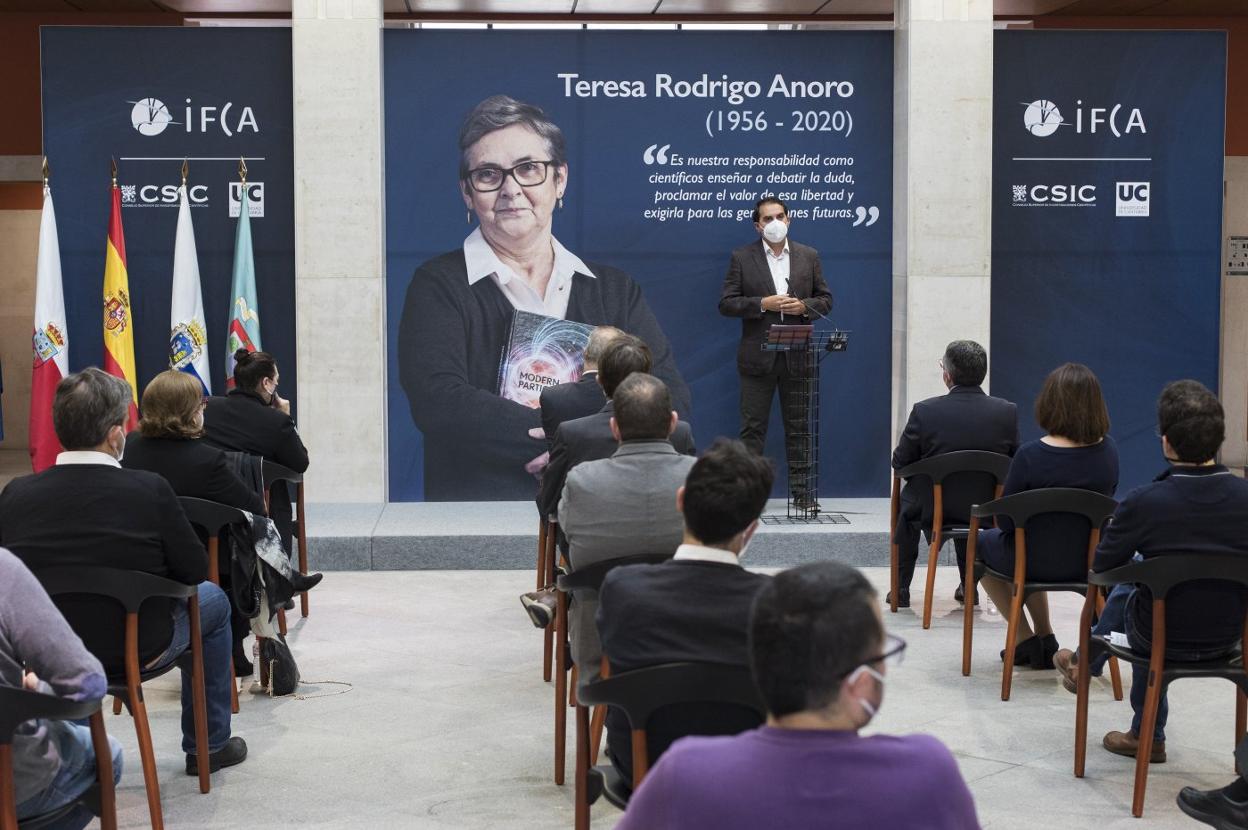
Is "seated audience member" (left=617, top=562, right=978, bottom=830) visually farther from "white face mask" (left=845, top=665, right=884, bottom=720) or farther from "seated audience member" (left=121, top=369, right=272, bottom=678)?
"seated audience member" (left=121, top=369, right=272, bottom=678)

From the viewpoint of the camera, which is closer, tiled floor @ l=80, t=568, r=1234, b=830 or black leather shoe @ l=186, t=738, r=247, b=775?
tiled floor @ l=80, t=568, r=1234, b=830

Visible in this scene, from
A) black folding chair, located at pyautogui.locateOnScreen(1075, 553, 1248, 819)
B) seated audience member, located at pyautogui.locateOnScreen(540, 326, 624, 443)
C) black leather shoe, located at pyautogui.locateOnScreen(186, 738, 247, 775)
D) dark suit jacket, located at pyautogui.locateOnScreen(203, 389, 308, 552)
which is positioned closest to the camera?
black folding chair, located at pyautogui.locateOnScreen(1075, 553, 1248, 819)

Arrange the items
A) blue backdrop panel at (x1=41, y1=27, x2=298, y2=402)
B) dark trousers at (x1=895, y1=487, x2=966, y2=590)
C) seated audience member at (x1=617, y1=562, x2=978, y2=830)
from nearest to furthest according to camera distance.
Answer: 1. seated audience member at (x1=617, y1=562, x2=978, y2=830)
2. dark trousers at (x1=895, y1=487, x2=966, y2=590)
3. blue backdrop panel at (x1=41, y1=27, x2=298, y2=402)

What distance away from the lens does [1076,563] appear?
508cm

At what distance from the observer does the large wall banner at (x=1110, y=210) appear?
357 inches

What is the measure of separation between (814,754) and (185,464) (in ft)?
11.1

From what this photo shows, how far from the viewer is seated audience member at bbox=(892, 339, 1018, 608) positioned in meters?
5.98

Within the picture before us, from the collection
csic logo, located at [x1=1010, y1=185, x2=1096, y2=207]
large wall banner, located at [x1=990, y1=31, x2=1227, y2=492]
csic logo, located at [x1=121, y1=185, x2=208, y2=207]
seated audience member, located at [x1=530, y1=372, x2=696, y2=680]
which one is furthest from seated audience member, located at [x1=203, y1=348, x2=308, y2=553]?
csic logo, located at [x1=1010, y1=185, x2=1096, y2=207]

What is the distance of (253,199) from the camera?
8.88 meters

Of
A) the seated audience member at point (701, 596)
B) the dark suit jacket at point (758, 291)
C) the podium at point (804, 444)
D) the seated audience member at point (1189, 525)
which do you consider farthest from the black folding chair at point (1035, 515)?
the dark suit jacket at point (758, 291)

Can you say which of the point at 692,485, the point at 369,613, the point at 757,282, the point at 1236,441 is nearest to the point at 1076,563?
the point at 692,485

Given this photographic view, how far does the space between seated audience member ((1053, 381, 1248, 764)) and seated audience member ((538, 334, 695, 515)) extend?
4.61 feet

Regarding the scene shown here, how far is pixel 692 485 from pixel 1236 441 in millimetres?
A: 10568

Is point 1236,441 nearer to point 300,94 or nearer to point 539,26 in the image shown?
point 539,26
